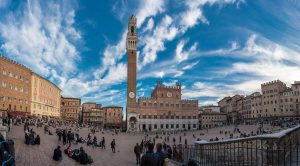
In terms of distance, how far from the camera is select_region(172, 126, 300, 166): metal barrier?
903cm

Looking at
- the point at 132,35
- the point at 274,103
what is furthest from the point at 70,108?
the point at 274,103

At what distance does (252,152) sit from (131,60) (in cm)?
8321

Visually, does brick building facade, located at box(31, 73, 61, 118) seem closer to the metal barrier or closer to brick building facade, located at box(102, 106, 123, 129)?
brick building facade, located at box(102, 106, 123, 129)

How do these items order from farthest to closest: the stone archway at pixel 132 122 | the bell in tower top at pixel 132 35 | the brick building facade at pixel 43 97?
the bell in tower top at pixel 132 35, the stone archway at pixel 132 122, the brick building facade at pixel 43 97

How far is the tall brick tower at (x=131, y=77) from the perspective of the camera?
87375 millimetres

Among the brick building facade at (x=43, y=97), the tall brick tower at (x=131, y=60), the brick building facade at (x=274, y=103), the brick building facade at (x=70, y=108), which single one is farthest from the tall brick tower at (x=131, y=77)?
the brick building facade at (x=274, y=103)

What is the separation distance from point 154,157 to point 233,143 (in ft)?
18.2

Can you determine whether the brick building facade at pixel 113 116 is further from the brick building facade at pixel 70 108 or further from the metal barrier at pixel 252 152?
the metal barrier at pixel 252 152

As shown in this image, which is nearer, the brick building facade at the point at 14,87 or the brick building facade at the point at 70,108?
the brick building facade at the point at 14,87

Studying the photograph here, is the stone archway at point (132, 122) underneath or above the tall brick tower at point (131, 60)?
underneath

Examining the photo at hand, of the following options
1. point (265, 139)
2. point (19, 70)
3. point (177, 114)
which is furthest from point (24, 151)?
point (177, 114)

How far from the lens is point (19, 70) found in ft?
194

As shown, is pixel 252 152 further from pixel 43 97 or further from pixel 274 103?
pixel 274 103

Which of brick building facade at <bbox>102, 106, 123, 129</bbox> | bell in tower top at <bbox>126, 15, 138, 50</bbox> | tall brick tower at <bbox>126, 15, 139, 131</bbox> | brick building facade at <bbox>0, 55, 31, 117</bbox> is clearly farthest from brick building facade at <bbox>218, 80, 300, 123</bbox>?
brick building facade at <bbox>0, 55, 31, 117</bbox>
